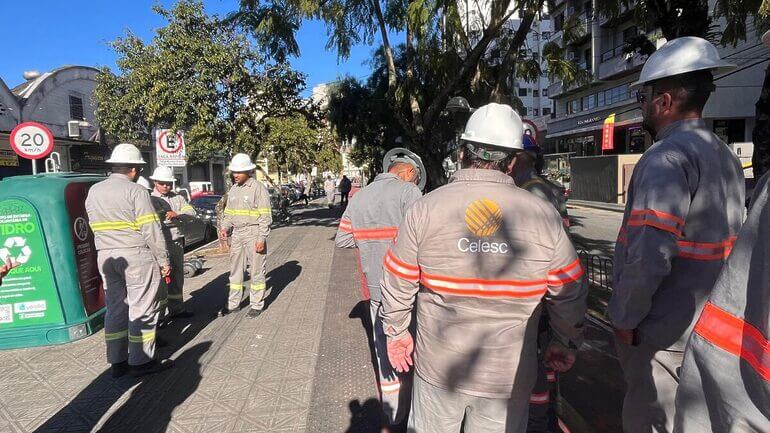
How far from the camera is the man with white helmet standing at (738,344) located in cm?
92

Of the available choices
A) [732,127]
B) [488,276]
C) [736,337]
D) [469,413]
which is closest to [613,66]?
[732,127]

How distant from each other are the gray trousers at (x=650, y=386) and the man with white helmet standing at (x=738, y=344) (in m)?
1.03

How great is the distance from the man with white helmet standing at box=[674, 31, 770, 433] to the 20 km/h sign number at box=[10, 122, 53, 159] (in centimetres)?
873

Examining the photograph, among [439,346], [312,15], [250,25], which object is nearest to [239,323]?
[439,346]

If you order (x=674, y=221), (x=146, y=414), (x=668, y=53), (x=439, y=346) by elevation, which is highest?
(x=668, y=53)

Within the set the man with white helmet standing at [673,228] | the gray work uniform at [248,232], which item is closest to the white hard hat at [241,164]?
the gray work uniform at [248,232]

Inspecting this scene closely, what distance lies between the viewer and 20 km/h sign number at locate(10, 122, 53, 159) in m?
7.14

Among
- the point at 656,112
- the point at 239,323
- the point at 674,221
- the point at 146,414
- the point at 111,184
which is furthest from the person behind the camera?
the point at 239,323

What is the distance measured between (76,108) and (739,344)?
23257 mm

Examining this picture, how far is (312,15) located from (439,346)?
969cm

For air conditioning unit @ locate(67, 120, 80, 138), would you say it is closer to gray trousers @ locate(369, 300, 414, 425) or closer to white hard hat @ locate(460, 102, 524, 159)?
gray trousers @ locate(369, 300, 414, 425)

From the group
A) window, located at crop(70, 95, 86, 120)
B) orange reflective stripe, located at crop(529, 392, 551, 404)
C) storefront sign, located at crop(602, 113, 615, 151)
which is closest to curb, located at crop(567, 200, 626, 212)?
storefront sign, located at crop(602, 113, 615, 151)

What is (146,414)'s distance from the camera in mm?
3395

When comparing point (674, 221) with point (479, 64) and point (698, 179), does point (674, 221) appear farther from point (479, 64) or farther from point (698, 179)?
point (479, 64)
